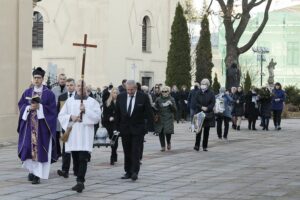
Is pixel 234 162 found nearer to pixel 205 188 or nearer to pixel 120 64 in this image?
pixel 205 188

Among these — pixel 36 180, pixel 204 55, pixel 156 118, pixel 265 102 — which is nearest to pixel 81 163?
pixel 36 180

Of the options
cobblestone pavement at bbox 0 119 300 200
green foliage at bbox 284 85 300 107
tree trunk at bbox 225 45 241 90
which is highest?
tree trunk at bbox 225 45 241 90

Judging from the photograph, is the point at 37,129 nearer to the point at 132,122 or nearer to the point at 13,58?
the point at 132,122

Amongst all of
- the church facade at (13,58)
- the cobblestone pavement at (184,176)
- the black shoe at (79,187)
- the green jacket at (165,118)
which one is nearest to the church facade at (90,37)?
the church facade at (13,58)

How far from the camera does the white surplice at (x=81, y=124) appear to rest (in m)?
11.6

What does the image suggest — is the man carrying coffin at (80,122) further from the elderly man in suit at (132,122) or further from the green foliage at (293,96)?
the green foliage at (293,96)

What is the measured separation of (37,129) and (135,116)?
1.79 meters

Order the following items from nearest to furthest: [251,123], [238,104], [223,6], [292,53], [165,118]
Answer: [165,118]
[238,104]
[251,123]
[223,6]
[292,53]

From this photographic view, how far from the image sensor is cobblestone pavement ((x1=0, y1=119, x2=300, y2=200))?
11078 mm

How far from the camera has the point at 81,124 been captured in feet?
38.4

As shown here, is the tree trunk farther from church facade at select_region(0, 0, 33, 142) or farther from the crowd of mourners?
the crowd of mourners

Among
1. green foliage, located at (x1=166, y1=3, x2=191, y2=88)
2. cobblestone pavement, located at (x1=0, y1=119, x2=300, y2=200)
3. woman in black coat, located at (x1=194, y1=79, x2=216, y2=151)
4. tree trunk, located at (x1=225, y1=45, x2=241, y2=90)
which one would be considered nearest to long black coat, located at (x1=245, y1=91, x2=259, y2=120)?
tree trunk, located at (x1=225, y1=45, x2=241, y2=90)

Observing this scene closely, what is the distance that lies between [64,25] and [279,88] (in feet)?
48.3

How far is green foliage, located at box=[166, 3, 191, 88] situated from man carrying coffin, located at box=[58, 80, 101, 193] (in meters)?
27.3
